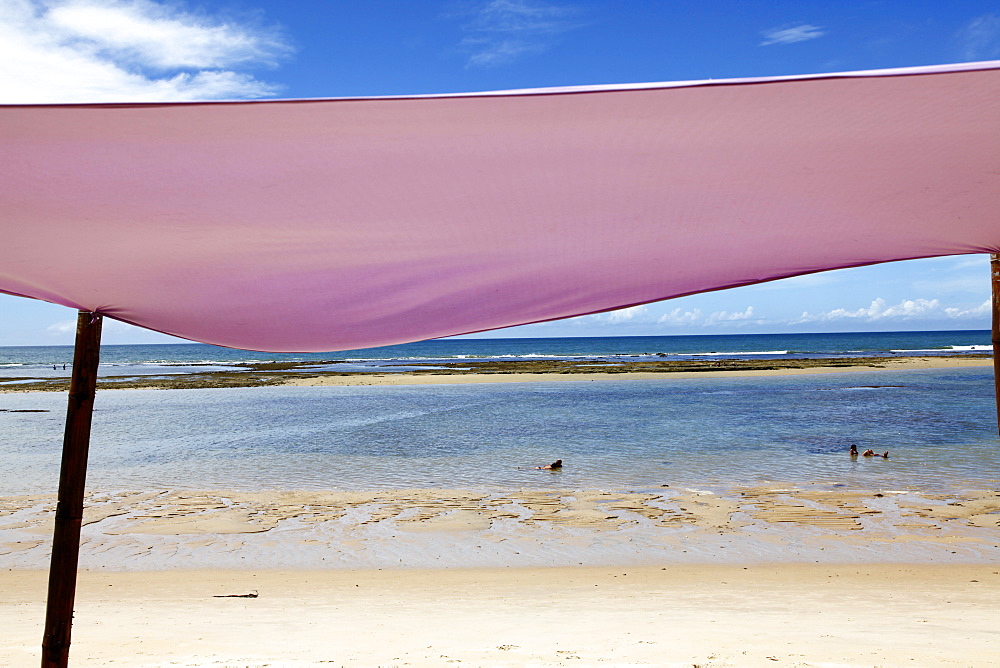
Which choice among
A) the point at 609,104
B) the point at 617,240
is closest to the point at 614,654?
the point at 617,240

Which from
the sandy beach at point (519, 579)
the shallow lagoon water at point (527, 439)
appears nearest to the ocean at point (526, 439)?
the shallow lagoon water at point (527, 439)

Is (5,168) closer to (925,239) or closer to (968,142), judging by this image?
(968,142)

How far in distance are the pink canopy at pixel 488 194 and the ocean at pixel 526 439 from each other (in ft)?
24.3

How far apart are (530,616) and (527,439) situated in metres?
8.89

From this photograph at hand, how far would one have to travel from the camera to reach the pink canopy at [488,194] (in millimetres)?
1460

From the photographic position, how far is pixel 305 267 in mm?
2291

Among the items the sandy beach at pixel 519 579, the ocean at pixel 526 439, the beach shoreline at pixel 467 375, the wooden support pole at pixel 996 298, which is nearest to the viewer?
the wooden support pole at pixel 996 298

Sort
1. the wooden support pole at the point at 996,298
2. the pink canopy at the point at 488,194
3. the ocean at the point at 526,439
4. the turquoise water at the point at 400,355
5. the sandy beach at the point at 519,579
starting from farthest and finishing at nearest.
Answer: the turquoise water at the point at 400,355 < the ocean at the point at 526,439 < the sandy beach at the point at 519,579 < the wooden support pole at the point at 996,298 < the pink canopy at the point at 488,194

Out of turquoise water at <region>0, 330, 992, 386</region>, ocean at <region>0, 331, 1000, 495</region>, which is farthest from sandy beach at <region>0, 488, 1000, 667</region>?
turquoise water at <region>0, 330, 992, 386</region>

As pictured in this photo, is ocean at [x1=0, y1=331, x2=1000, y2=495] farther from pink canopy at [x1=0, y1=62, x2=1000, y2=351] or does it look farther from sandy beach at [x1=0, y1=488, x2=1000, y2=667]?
pink canopy at [x1=0, y1=62, x2=1000, y2=351]

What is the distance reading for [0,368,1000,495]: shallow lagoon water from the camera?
33.5ft

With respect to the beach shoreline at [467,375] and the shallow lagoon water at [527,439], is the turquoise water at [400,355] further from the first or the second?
the shallow lagoon water at [527,439]

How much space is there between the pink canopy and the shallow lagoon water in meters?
7.42

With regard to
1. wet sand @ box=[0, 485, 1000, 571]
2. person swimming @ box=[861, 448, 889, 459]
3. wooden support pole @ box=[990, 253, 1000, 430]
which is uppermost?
wooden support pole @ box=[990, 253, 1000, 430]
